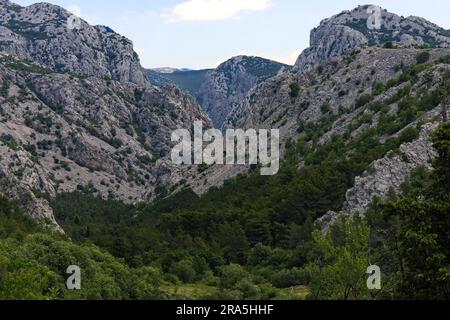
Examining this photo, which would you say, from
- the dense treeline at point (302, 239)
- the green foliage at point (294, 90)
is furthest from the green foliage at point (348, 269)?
the green foliage at point (294, 90)

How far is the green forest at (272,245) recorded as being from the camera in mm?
29750

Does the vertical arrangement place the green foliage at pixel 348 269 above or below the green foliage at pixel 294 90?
below

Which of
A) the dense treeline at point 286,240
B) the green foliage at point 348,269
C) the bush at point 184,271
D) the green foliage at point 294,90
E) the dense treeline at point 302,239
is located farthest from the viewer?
the green foliage at point 294,90

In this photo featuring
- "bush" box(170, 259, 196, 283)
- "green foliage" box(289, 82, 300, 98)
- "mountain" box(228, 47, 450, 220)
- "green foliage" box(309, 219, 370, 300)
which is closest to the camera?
"green foliage" box(309, 219, 370, 300)

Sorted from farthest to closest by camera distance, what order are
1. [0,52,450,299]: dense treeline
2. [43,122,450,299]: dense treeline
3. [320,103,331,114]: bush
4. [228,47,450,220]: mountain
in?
[320,103,331,114]: bush → [228,47,450,220]: mountain → [0,52,450,299]: dense treeline → [43,122,450,299]: dense treeline

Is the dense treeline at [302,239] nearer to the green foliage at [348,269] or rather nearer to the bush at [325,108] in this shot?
the green foliage at [348,269]

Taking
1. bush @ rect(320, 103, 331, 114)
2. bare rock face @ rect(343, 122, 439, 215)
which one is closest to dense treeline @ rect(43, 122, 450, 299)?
bare rock face @ rect(343, 122, 439, 215)

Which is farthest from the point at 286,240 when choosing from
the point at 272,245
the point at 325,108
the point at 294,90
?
the point at 294,90

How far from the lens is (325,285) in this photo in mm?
37500

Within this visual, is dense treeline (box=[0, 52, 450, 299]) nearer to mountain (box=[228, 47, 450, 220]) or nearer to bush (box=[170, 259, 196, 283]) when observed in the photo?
bush (box=[170, 259, 196, 283])

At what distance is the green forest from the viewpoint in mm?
29750
